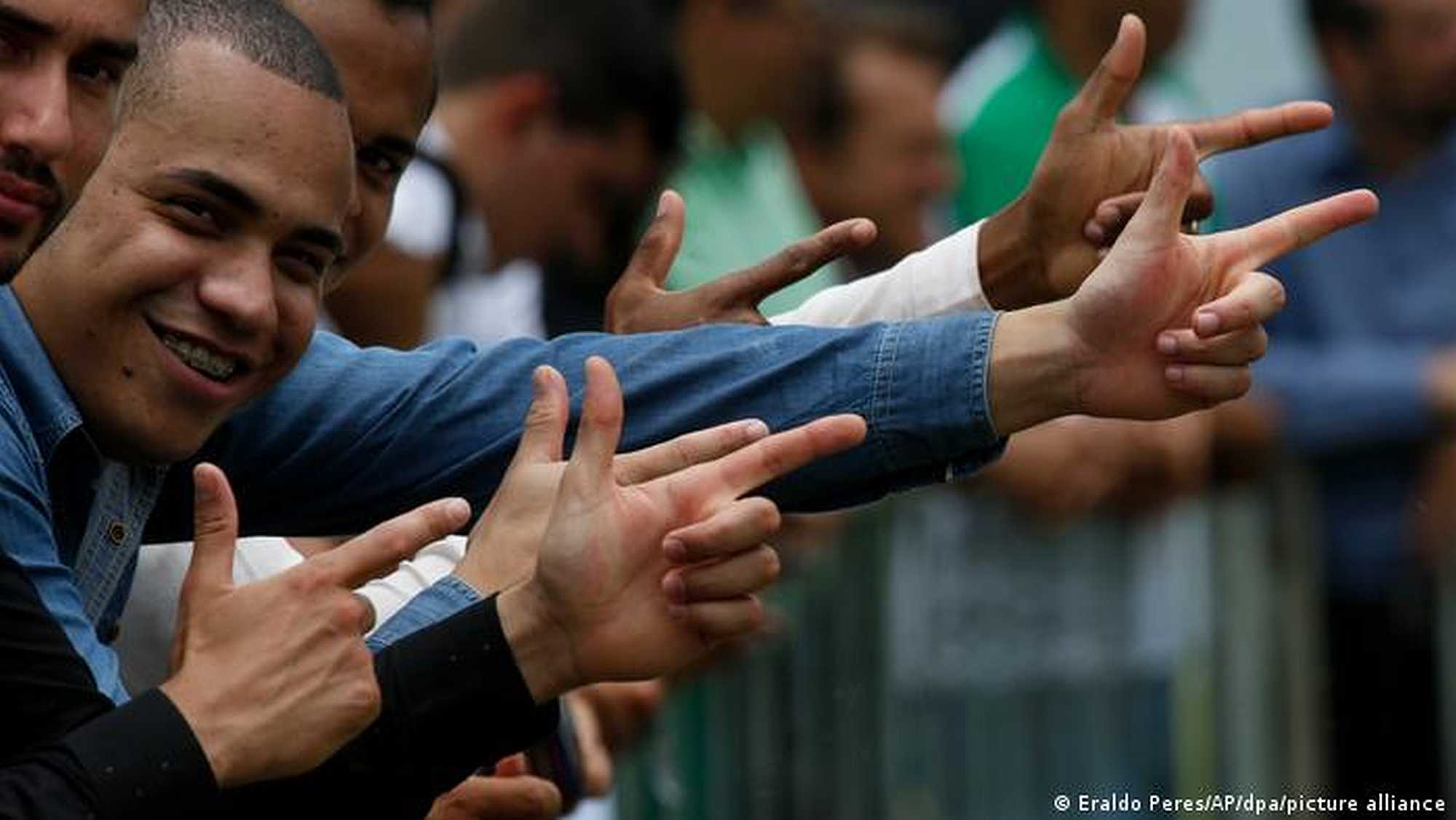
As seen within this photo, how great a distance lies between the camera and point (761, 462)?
4.84 meters

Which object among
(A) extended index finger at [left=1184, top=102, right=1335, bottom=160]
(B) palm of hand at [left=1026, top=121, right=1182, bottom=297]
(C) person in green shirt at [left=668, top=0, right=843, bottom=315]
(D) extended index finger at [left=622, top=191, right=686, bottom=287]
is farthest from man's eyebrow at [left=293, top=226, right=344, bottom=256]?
(C) person in green shirt at [left=668, top=0, right=843, bottom=315]

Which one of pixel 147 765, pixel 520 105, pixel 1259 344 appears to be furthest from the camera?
pixel 520 105

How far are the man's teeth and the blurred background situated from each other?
284 centimetres

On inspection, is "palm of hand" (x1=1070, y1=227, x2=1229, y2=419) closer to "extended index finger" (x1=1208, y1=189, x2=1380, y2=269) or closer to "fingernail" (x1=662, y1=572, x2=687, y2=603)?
"extended index finger" (x1=1208, y1=189, x2=1380, y2=269)

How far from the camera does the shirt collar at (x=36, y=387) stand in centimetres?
512

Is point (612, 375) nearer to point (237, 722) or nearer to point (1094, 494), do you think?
point (237, 722)

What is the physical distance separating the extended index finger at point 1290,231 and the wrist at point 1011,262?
0.51m

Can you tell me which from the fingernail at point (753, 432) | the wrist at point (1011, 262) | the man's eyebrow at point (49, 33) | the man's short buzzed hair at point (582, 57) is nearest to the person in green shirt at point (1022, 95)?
the man's short buzzed hair at point (582, 57)

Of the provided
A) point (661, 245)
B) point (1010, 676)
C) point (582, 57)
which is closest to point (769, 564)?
point (661, 245)

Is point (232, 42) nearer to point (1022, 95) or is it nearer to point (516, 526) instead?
point (516, 526)

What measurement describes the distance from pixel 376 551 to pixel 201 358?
663 millimetres

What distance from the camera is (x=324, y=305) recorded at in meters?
7.50

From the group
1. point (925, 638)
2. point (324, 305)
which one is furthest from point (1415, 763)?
point (324, 305)

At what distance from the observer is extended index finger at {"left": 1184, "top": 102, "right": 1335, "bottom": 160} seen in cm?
545
